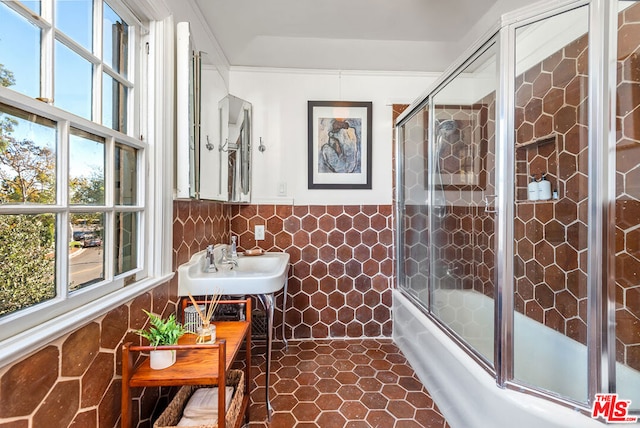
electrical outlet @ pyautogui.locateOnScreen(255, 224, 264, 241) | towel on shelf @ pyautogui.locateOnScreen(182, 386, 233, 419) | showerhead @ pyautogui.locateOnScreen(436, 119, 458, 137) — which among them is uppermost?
showerhead @ pyautogui.locateOnScreen(436, 119, 458, 137)

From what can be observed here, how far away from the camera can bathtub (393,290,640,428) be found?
98 cm

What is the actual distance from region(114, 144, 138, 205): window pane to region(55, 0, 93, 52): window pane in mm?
357

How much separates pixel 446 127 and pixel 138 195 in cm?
192

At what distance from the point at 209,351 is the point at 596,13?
190cm

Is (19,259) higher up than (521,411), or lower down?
higher up

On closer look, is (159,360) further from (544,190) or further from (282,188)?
(544,190)

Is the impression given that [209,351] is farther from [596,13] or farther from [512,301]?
[596,13]

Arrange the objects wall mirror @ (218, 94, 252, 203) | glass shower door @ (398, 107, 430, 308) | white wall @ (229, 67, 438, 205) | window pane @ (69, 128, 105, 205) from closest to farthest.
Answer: window pane @ (69, 128, 105, 205), wall mirror @ (218, 94, 252, 203), glass shower door @ (398, 107, 430, 308), white wall @ (229, 67, 438, 205)

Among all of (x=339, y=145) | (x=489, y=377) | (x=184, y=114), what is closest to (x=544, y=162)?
(x=489, y=377)

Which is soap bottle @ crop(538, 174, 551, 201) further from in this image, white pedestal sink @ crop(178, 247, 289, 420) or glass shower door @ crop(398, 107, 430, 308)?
white pedestal sink @ crop(178, 247, 289, 420)

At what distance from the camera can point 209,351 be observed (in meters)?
1.10

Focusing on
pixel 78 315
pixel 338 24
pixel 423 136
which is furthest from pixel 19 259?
pixel 423 136

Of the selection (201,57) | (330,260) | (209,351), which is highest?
(201,57)

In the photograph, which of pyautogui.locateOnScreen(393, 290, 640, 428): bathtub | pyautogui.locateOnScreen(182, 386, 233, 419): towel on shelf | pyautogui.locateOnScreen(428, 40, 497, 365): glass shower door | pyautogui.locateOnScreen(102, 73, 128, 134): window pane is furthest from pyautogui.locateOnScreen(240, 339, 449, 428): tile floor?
pyautogui.locateOnScreen(102, 73, 128, 134): window pane
